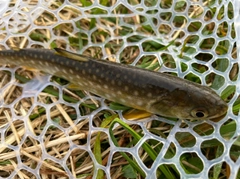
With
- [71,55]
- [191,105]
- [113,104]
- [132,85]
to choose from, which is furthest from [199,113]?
[71,55]

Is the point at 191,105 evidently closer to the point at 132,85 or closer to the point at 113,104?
the point at 132,85

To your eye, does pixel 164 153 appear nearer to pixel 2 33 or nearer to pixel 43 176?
pixel 43 176

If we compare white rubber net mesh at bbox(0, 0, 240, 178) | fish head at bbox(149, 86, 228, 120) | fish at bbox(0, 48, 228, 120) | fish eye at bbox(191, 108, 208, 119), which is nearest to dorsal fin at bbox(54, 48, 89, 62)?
fish at bbox(0, 48, 228, 120)

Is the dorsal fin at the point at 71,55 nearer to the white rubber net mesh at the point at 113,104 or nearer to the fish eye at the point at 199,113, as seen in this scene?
the white rubber net mesh at the point at 113,104

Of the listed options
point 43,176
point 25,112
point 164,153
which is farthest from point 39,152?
point 164,153

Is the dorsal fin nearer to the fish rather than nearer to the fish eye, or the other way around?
the fish

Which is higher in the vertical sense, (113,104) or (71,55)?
(71,55)
